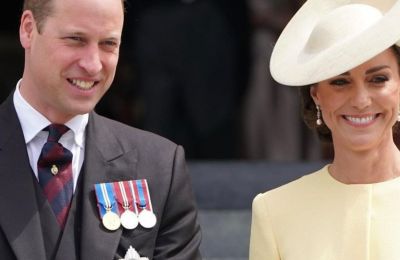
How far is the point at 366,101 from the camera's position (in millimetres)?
3934

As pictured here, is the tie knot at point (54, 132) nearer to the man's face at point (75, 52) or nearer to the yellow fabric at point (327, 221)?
the man's face at point (75, 52)

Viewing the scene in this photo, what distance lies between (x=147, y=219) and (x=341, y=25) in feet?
2.80

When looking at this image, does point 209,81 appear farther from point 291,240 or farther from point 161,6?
point 291,240

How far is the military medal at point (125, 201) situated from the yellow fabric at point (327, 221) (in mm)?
406

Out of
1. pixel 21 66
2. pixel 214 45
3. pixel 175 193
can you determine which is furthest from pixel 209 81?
pixel 175 193

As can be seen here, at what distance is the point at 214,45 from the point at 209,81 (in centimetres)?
24

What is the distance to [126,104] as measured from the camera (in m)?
8.63

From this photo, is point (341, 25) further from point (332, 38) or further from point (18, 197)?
point (18, 197)

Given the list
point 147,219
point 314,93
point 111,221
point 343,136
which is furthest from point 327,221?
point 111,221

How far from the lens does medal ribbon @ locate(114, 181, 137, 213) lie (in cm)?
411

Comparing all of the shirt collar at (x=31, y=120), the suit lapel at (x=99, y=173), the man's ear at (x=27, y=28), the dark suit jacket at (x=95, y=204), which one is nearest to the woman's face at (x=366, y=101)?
the dark suit jacket at (x=95, y=204)

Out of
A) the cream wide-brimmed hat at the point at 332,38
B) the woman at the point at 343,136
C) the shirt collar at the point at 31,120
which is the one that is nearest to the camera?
the cream wide-brimmed hat at the point at 332,38

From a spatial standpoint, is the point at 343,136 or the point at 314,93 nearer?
the point at 343,136

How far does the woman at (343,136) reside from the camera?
3931mm
